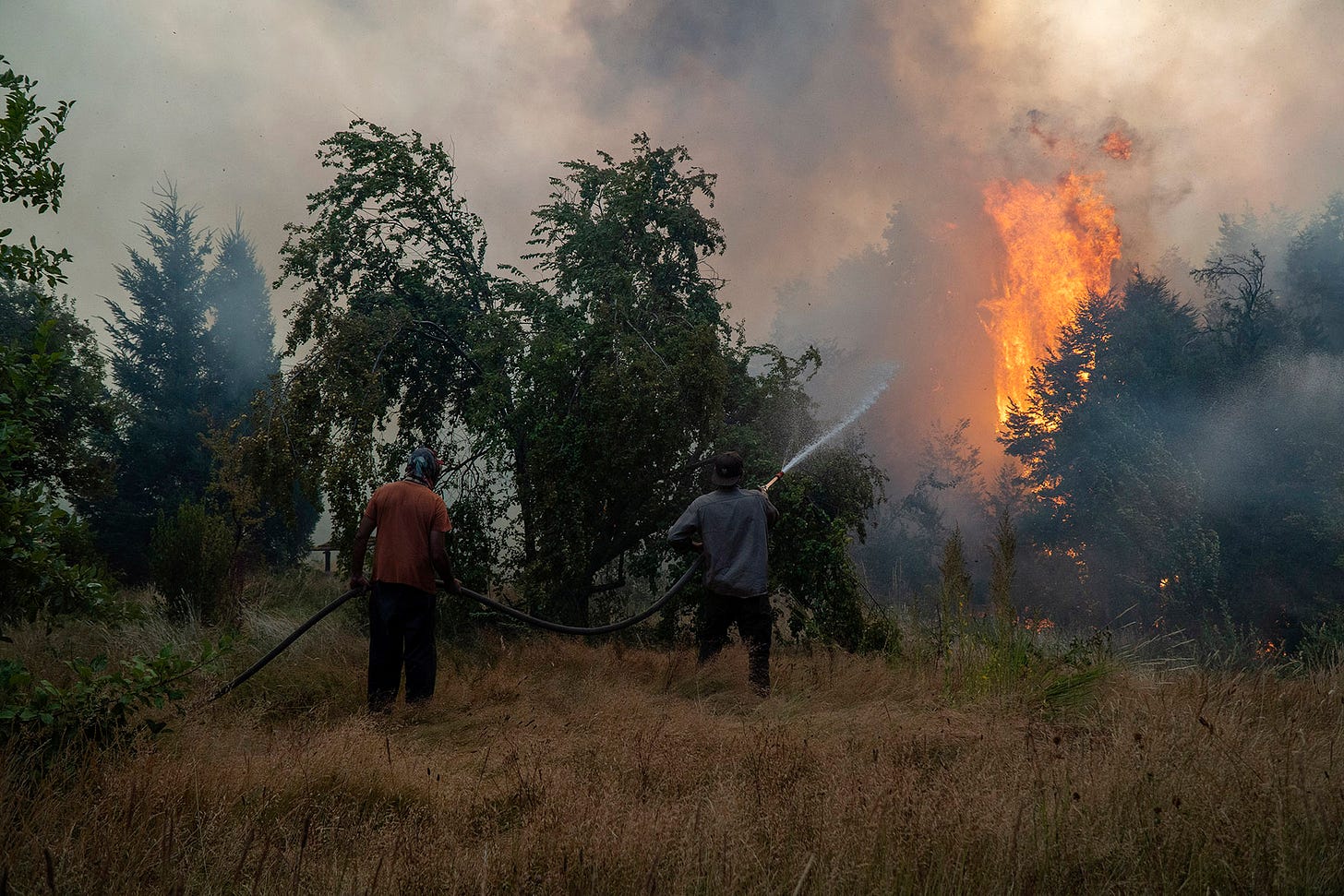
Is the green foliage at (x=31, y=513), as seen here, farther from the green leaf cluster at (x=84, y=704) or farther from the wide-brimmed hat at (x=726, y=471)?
the wide-brimmed hat at (x=726, y=471)

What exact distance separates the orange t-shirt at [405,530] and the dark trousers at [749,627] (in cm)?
243

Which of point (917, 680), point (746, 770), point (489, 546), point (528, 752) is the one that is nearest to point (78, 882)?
point (528, 752)

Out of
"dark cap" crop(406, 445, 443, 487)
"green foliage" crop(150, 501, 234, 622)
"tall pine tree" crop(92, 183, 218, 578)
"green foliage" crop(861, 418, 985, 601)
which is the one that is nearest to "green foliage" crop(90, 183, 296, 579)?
"tall pine tree" crop(92, 183, 218, 578)

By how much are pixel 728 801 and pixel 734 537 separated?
3.80 meters

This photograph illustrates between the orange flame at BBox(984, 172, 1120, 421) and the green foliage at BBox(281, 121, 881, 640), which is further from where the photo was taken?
the orange flame at BBox(984, 172, 1120, 421)

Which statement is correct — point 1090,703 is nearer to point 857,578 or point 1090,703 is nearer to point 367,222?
point 857,578

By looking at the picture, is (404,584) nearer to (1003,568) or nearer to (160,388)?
(1003,568)

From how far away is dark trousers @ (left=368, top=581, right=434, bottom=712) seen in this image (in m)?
6.74

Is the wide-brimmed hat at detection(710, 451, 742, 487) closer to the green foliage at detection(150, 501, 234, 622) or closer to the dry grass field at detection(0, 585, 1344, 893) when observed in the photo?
the dry grass field at detection(0, 585, 1344, 893)

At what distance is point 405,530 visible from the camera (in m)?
6.76

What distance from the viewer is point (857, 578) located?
11.1 metres

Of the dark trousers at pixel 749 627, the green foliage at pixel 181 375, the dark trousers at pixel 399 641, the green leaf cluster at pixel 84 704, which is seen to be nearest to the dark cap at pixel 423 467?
the dark trousers at pixel 399 641

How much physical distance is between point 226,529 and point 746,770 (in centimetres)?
1134

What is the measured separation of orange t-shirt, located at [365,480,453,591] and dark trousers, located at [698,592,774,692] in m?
2.43
